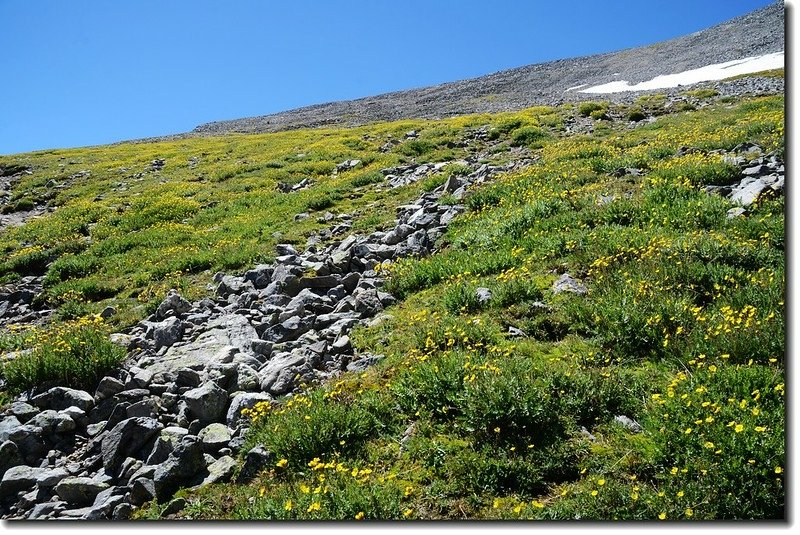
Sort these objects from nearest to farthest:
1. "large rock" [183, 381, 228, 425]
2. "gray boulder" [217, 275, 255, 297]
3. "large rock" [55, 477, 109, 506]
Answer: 1. "large rock" [55, 477, 109, 506]
2. "large rock" [183, 381, 228, 425]
3. "gray boulder" [217, 275, 255, 297]

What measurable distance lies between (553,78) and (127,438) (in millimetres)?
97087

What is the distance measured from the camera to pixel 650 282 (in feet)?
23.7

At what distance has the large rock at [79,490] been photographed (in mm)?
5406

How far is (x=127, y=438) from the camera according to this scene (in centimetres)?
604

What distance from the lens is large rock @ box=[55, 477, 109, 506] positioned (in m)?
5.41

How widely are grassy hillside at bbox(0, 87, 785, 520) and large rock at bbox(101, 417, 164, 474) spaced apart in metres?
1.11

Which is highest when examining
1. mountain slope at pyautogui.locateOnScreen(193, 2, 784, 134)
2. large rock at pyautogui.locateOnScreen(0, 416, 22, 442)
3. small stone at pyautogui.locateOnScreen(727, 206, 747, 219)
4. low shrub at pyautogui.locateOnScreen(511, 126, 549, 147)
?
mountain slope at pyautogui.locateOnScreen(193, 2, 784, 134)

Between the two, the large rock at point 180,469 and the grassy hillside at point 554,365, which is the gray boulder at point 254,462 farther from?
the large rock at point 180,469

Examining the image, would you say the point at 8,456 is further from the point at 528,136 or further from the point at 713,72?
the point at 713,72

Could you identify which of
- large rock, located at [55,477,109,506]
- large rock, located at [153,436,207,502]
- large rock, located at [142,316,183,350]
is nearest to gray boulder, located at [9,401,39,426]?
→ large rock, located at [55,477,109,506]

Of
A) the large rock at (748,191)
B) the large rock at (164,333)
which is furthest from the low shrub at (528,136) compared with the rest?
the large rock at (164,333)

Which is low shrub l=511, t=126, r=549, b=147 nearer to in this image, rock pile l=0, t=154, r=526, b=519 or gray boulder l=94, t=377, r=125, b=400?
rock pile l=0, t=154, r=526, b=519

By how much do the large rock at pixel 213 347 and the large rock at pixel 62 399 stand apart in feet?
3.06

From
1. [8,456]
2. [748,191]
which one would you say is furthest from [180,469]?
[748,191]
